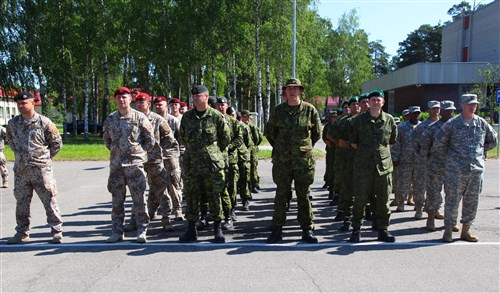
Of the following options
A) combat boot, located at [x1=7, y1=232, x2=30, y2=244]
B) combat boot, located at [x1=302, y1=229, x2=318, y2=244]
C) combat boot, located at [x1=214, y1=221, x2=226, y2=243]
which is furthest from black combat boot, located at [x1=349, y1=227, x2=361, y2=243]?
combat boot, located at [x1=7, y1=232, x2=30, y2=244]

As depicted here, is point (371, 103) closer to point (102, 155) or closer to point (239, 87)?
A: point (102, 155)

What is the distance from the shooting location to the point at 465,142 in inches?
233

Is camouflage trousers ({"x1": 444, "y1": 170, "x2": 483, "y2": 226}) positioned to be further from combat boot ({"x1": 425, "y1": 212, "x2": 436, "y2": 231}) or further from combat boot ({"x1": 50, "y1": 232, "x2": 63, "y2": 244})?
combat boot ({"x1": 50, "y1": 232, "x2": 63, "y2": 244})

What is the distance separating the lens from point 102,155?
1903cm

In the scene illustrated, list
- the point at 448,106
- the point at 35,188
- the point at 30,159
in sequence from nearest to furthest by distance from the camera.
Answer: the point at 30,159
the point at 35,188
the point at 448,106

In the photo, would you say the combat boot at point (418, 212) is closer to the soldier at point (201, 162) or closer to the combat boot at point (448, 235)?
the combat boot at point (448, 235)

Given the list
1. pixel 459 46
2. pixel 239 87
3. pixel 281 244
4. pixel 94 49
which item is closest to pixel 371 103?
pixel 281 244

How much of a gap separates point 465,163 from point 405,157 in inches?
84.0

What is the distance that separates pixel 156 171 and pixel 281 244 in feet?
7.58

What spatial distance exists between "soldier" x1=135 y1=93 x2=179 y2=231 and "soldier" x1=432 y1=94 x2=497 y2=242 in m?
4.15

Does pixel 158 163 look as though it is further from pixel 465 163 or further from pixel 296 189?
pixel 465 163

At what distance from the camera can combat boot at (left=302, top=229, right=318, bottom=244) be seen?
590 cm

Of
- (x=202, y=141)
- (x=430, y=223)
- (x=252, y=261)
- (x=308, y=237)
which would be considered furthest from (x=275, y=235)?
(x=430, y=223)

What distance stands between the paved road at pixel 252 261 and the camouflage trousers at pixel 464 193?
37cm
